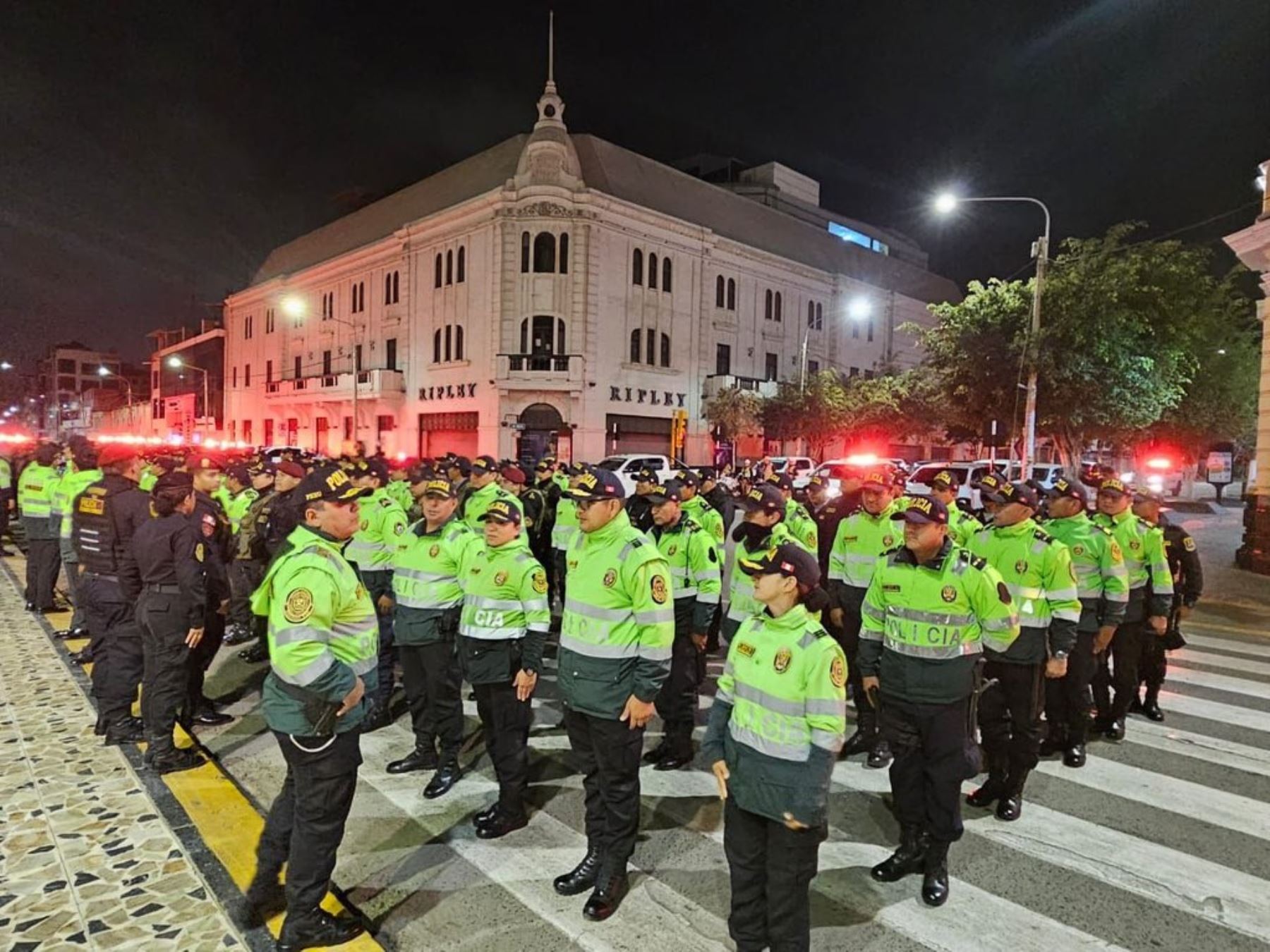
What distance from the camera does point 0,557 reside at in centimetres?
1336

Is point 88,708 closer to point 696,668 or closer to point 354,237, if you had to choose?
point 696,668

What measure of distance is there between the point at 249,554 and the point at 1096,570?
830cm

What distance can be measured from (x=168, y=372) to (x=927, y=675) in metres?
78.6

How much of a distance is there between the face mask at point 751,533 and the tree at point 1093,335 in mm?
16803

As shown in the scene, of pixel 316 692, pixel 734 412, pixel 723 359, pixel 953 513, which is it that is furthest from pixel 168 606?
pixel 723 359

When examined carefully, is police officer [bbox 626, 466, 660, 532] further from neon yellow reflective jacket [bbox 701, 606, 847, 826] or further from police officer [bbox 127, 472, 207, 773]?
neon yellow reflective jacket [bbox 701, 606, 847, 826]

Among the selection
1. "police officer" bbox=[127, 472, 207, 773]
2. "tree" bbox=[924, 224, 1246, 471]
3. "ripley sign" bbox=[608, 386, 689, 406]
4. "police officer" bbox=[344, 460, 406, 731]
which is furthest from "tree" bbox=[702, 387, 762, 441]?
"police officer" bbox=[127, 472, 207, 773]

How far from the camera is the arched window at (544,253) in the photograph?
31484 millimetres

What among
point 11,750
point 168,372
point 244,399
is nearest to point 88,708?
point 11,750

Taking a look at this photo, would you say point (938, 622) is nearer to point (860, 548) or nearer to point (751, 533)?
point (751, 533)

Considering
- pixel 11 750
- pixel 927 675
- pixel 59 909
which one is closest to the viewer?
pixel 59 909

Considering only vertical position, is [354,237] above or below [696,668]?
above

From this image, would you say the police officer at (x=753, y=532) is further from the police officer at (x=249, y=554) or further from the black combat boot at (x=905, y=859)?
the police officer at (x=249, y=554)

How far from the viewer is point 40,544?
30.3ft
